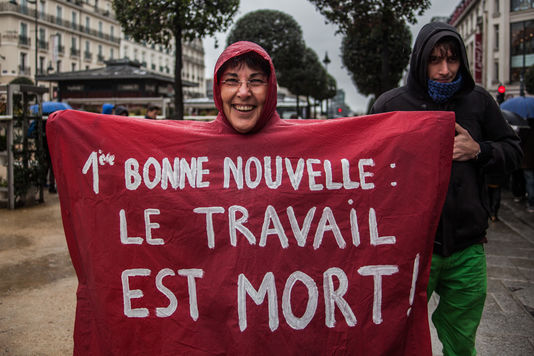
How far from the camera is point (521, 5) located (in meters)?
41.8

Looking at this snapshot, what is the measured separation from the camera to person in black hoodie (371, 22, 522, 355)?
220cm

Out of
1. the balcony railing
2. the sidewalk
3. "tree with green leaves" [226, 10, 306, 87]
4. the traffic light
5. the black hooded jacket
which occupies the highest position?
the balcony railing

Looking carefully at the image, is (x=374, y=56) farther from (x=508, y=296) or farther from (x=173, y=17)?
(x=508, y=296)

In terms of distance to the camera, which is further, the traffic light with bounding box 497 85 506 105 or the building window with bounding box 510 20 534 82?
the building window with bounding box 510 20 534 82

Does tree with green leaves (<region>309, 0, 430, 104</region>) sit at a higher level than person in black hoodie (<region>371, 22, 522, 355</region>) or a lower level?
higher

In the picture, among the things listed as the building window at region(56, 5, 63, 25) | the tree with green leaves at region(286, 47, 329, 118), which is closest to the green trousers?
the tree with green leaves at region(286, 47, 329, 118)

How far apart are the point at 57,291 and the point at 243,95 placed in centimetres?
295

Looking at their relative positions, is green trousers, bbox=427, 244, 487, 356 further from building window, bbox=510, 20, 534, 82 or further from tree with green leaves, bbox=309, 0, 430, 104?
building window, bbox=510, 20, 534, 82

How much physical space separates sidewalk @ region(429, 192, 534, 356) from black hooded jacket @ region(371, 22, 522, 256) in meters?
1.34

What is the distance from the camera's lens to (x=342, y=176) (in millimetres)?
2057

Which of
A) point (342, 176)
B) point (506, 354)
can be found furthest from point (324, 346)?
point (506, 354)

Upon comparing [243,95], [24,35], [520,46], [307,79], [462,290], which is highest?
[24,35]

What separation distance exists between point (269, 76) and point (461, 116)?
35.1 inches

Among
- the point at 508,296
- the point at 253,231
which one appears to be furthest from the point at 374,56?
the point at 253,231
